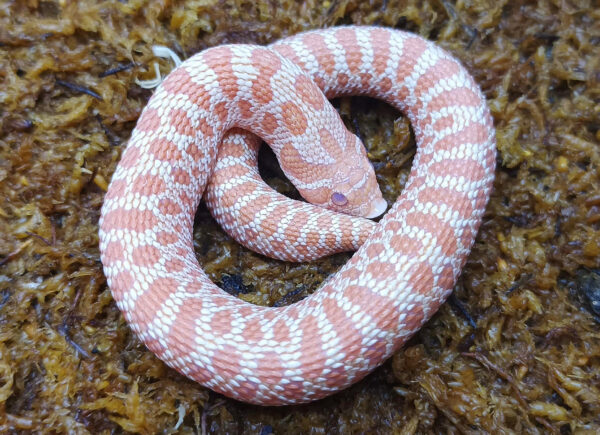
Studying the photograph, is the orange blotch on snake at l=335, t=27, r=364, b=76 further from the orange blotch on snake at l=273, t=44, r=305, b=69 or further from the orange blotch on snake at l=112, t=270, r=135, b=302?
the orange blotch on snake at l=112, t=270, r=135, b=302

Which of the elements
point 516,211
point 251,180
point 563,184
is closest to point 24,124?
point 251,180

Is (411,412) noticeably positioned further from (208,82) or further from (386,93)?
(208,82)

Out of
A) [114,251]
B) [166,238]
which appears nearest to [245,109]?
[166,238]

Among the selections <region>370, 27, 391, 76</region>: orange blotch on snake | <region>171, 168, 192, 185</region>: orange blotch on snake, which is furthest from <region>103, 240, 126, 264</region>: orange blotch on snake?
<region>370, 27, 391, 76</region>: orange blotch on snake

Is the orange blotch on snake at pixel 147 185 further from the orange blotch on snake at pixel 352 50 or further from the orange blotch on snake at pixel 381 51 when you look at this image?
the orange blotch on snake at pixel 381 51

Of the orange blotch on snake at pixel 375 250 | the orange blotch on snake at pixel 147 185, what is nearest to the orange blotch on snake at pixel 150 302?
the orange blotch on snake at pixel 147 185

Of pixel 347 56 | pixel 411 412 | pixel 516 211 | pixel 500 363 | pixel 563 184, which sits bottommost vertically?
pixel 411 412
